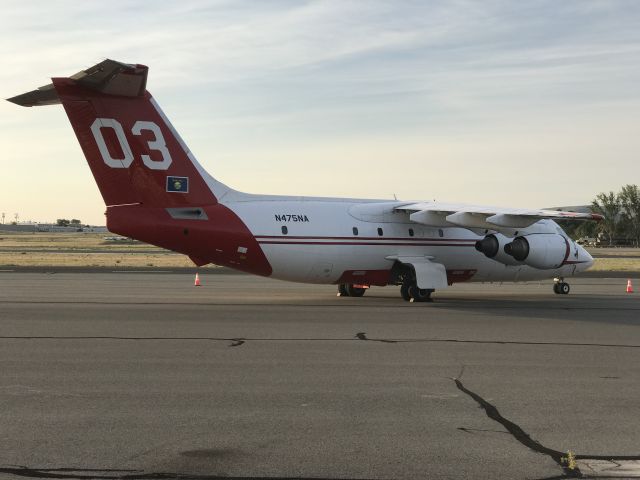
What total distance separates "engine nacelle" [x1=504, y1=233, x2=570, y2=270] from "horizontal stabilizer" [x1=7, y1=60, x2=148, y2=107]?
41.4 feet

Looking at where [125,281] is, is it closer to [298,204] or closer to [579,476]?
[298,204]

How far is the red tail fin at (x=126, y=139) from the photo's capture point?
20484mm

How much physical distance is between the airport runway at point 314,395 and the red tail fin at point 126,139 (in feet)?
11.1

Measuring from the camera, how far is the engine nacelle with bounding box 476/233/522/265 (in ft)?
85.6

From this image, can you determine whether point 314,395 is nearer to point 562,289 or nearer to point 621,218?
point 562,289

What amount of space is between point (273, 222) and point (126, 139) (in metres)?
Answer: 4.84

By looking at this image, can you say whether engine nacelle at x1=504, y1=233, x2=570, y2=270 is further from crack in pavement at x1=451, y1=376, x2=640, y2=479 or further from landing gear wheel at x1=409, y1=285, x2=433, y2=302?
crack in pavement at x1=451, y1=376, x2=640, y2=479

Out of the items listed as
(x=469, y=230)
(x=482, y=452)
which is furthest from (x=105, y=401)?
(x=469, y=230)

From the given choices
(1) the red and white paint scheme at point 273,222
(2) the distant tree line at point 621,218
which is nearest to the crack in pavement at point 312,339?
(1) the red and white paint scheme at point 273,222

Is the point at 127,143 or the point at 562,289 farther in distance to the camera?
the point at 562,289

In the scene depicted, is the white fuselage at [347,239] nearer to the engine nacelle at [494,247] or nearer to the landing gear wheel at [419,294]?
the engine nacelle at [494,247]

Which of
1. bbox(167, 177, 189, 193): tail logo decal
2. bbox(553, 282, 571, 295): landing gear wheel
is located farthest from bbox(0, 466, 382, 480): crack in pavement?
bbox(553, 282, 571, 295): landing gear wheel

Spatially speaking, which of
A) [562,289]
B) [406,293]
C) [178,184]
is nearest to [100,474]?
[178,184]

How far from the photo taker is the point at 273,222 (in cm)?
2309
